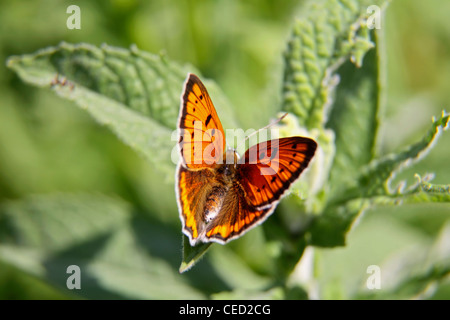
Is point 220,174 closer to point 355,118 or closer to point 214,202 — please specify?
point 214,202

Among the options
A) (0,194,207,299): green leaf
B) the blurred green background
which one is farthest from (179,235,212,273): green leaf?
the blurred green background

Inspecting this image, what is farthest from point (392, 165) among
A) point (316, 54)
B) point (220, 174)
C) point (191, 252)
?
point (191, 252)

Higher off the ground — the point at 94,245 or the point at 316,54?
the point at 316,54

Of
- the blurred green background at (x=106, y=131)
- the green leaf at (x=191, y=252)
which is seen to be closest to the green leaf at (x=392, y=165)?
the green leaf at (x=191, y=252)

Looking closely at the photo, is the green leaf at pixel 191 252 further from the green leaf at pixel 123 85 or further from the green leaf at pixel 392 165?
the green leaf at pixel 392 165

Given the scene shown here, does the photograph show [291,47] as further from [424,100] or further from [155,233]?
[424,100]

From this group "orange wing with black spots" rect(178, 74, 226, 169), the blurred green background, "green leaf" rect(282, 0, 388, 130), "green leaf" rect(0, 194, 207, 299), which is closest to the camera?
"orange wing with black spots" rect(178, 74, 226, 169)

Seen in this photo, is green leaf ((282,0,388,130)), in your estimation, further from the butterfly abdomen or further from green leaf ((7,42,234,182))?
the butterfly abdomen
